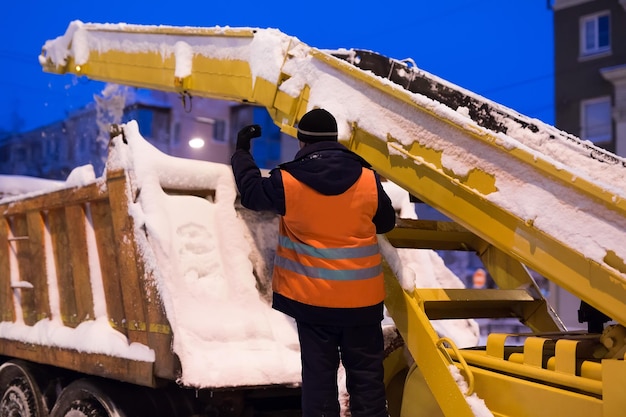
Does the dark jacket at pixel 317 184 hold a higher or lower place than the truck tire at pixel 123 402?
higher

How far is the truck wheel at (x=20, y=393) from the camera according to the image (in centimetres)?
421

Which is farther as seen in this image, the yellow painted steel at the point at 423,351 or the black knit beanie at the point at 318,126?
the black knit beanie at the point at 318,126

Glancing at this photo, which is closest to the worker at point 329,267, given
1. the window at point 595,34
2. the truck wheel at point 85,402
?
the truck wheel at point 85,402

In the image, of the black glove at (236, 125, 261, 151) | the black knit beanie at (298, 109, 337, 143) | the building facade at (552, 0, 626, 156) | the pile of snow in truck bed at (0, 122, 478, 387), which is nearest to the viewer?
the black knit beanie at (298, 109, 337, 143)

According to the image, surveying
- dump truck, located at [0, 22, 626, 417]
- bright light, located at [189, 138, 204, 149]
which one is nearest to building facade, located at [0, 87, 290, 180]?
bright light, located at [189, 138, 204, 149]

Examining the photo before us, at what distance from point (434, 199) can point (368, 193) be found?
26 centimetres

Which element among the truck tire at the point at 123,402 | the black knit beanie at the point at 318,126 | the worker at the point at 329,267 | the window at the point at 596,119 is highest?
the window at the point at 596,119

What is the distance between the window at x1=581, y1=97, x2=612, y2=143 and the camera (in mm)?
18672

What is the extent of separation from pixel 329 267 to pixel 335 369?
0.39 metres

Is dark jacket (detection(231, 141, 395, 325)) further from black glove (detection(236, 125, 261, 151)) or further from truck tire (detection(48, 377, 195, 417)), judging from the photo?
truck tire (detection(48, 377, 195, 417))

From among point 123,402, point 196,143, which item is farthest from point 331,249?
point 196,143

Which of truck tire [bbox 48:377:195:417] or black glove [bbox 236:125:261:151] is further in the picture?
truck tire [bbox 48:377:195:417]

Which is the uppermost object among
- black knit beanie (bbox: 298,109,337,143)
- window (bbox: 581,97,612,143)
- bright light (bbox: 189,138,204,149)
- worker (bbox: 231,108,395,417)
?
bright light (bbox: 189,138,204,149)

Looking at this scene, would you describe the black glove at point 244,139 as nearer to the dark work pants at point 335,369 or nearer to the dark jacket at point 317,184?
the dark jacket at point 317,184
